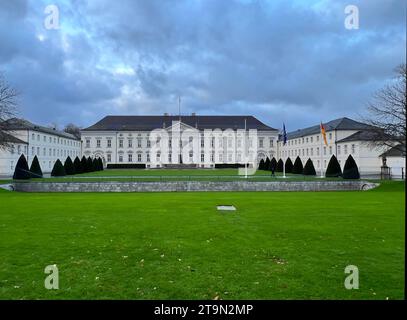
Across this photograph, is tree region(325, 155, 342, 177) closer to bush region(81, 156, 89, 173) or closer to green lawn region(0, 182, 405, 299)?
green lawn region(0, 182, 405, 299)

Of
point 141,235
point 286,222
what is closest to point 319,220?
point 286,222

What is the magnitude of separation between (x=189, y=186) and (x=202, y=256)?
23690mm

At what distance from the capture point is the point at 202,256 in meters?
6.78

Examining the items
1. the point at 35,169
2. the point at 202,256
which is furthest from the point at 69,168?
the point at 202,256

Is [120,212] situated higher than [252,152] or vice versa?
[252,152]

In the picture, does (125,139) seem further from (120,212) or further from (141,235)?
(141,235)

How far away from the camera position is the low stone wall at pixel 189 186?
98.2ft

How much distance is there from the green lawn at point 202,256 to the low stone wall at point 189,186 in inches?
717

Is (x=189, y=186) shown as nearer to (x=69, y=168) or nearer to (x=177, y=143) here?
(x=69, y=168)

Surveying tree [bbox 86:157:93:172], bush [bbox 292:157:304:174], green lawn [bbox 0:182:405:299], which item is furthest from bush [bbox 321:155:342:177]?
tree [bbox 86:157:93:172]

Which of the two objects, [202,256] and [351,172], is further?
[351,172]

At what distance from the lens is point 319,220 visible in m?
11.6

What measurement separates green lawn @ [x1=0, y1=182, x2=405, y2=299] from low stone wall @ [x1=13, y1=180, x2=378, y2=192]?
18.2 m
